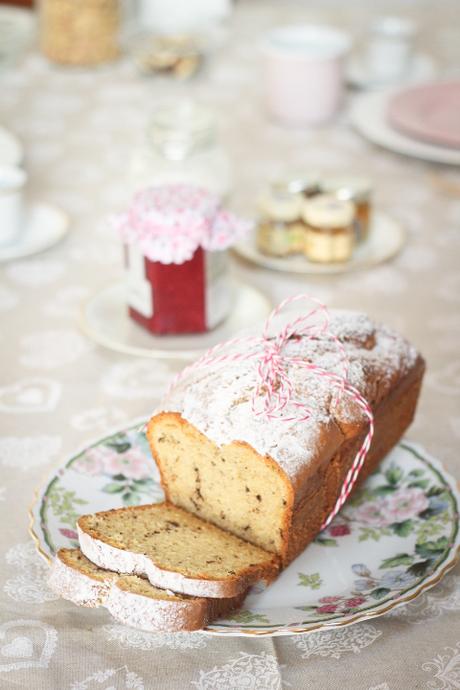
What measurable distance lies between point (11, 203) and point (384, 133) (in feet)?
3.00

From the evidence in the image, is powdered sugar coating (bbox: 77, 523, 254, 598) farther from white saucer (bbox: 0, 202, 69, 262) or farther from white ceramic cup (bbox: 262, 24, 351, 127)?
white ceramic cup (bbox: 262, 24, 351, 127)

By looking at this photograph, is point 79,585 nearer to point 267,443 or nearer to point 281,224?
point 267,443

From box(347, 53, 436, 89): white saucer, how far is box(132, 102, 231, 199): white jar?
893 mm

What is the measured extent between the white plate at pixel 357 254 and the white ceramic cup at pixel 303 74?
0.58m

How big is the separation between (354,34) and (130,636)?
2421 mm

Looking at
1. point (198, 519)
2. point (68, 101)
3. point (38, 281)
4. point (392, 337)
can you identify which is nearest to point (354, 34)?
point (68, 101)

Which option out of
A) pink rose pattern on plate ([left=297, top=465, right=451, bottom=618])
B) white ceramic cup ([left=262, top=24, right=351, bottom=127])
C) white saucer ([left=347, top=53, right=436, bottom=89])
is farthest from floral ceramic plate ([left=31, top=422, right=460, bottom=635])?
white saucer ([left=347, top=53, right=436, bottom=89])

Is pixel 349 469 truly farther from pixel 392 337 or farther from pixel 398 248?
pixel 398 248

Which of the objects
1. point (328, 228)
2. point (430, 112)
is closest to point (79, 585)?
point (328, 228)

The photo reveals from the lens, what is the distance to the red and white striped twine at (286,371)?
36.1 inches

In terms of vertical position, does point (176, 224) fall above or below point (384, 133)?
above

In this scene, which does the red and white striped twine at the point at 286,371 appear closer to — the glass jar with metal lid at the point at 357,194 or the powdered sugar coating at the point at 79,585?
the powdered sugar coating at the point at 79,585

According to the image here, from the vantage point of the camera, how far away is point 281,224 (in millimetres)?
1588

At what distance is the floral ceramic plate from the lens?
0.85m
